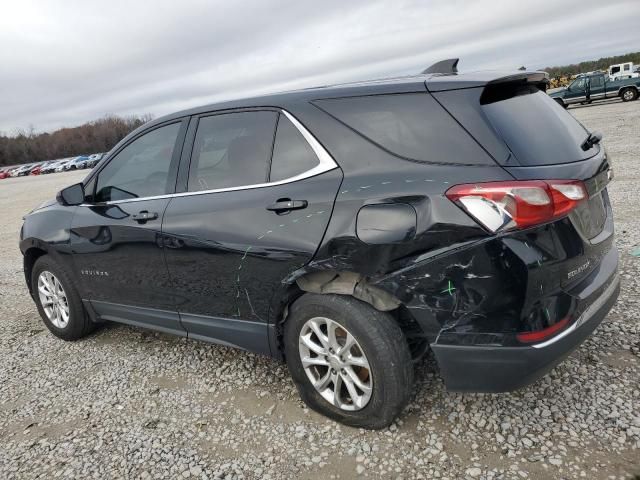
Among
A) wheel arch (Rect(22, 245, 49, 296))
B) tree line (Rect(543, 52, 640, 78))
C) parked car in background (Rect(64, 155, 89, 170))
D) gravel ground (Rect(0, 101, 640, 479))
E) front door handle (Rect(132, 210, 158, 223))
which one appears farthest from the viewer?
tree line (Rect(543, 52, 640, 78))

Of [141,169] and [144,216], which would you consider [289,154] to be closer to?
[144,216]

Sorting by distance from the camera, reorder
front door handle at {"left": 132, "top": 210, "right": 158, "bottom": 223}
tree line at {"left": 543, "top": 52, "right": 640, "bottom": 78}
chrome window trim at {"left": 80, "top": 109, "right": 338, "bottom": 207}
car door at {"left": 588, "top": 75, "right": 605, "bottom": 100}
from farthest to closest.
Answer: tree line at {"left": 543, "top": 52, "right": 640, "bottom": 78} → car door at {"left": 588, "top": 75, "right": 605, "bottom": 100} → front door handle at {"left": 132, "top": 210, "right": 158, "bottom": 223} → chrome window trim at {"left": 80, "top": 109, "right": 338, "bottom": 207}

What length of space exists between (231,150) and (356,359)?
4.78 ft

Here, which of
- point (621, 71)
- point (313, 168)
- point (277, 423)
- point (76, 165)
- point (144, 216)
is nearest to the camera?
point (313, 168)

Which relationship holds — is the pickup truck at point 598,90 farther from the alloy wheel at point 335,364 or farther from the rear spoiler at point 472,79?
the alloy wheel at point 335,364


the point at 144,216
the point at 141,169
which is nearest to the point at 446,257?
the point at 144,216

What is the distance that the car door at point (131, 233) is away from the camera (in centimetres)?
338

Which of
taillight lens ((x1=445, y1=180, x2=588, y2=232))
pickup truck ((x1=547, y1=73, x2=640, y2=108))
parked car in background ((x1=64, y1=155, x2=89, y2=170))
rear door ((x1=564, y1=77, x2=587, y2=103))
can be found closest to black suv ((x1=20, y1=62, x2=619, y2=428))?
taillight lens ((x1=445, y1=180, x2=588, y2=232))

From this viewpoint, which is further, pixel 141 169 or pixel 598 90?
pixel 598 90

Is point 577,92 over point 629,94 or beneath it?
over

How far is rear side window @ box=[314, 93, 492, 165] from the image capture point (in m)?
2.26

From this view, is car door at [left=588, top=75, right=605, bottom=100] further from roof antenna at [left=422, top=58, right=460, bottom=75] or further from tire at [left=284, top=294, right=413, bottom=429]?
tire at [left=284, top=294, right=413, bottom=429]

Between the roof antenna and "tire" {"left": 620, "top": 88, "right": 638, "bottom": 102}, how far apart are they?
28.4 metres

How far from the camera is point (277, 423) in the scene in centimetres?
287
